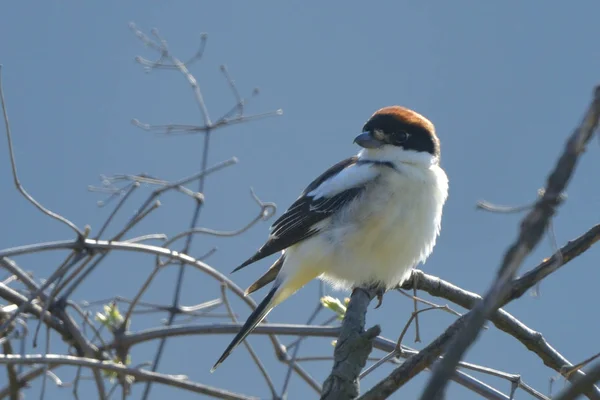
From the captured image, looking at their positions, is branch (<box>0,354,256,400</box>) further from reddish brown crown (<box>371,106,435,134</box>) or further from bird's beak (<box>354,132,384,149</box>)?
reddish brown crown (<box>371,106,435,134</box>)

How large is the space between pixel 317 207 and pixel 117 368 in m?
1.32

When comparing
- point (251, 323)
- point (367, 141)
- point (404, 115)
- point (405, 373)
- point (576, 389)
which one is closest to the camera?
point (576, 389)

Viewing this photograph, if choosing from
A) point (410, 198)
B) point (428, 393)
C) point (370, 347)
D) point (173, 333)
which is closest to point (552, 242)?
point (370, 347)

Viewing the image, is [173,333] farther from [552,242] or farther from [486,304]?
[486,304]

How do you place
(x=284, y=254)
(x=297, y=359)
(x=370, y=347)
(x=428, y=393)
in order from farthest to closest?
1. (x=284, y=254)
2. (x=297, y=359)
3. (x=370, y=347)
4. (x=428, y=393)

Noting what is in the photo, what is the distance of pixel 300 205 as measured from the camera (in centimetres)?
416

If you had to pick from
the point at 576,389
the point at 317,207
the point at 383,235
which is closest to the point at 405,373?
the point at 576,389

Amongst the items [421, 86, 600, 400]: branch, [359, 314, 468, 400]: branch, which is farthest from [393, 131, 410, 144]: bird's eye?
[421, 86, 600, 400]: branch

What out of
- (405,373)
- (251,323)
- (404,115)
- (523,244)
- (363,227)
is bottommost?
(523,244)

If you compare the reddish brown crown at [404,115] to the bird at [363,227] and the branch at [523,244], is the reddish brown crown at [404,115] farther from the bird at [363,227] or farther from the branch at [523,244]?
the branch at [523,244]

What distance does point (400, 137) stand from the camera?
14.1 feet

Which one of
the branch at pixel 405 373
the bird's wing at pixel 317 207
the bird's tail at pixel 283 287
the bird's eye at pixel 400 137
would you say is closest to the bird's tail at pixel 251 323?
the bird's tail at pixel 283 287

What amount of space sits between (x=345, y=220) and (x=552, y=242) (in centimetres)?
220

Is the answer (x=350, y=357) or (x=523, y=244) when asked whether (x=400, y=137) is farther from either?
(x=523, y=244)
